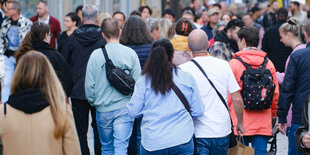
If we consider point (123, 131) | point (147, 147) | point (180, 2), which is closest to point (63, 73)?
point (123, 131)

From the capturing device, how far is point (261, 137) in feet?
24.2

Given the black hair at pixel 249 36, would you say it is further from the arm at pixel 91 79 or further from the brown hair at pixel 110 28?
the arm at pixel 91 79

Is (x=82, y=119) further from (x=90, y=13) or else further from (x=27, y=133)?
(x=27, y=133)

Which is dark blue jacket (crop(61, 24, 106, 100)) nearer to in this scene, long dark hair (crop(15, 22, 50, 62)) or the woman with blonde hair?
long dark hair (crop(15, 22, 50, 62))

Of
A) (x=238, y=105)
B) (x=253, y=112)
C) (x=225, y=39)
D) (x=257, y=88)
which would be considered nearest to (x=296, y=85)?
(x=257, y=88)

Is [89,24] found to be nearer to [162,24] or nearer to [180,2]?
[162,24]

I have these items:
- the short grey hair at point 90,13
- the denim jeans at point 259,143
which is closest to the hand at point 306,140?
the denim jeans at point 259,143

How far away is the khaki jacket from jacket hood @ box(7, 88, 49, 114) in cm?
4

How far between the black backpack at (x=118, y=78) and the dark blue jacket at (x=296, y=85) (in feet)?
5.33

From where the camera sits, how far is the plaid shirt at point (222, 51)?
29.3 ft

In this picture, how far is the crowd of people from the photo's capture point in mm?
4695

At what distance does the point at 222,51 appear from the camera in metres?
8.97

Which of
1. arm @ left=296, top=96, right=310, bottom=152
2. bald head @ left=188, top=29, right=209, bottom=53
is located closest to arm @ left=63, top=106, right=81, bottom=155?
arm @ left=296, top=96, right=310, bottom=152

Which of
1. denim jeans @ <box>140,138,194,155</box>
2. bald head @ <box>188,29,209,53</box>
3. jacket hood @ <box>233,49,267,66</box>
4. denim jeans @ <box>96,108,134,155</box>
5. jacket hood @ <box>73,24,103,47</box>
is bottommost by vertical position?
denim jeans @ <box>96,108,134,155</box>
